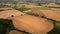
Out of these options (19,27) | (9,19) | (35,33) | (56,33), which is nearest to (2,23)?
(9,19)

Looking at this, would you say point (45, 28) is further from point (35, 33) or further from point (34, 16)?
point (34, 16)

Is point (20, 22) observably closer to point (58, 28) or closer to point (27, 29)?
point (27, 29)

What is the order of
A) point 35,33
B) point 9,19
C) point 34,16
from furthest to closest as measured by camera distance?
point 34,16 → point 9,19 → point 35,33

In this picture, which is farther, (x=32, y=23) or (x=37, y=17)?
(x=37, y=17)

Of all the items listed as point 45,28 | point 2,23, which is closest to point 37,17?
point 45,28

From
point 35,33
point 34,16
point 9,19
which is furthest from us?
point 34,16

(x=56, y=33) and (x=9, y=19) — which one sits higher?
(x=9, y=19)
